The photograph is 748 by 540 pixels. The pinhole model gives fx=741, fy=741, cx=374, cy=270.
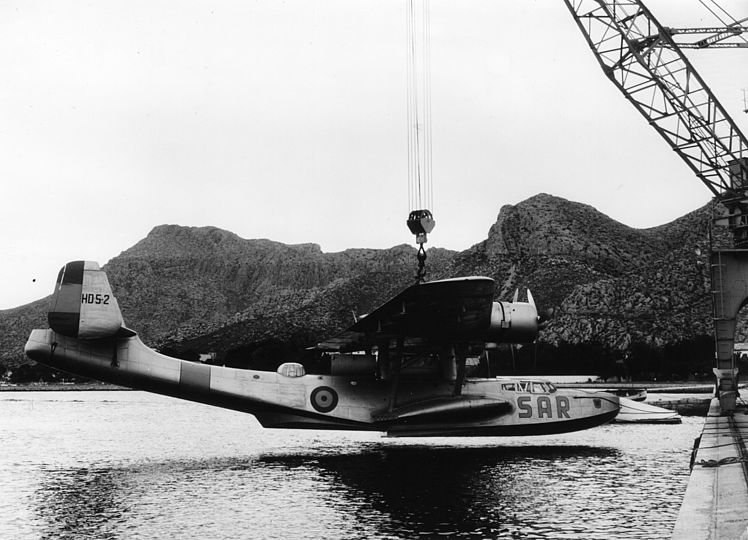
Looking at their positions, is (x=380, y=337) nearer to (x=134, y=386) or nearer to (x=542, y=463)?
(x=542, y=463)

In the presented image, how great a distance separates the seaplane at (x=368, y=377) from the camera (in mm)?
22328

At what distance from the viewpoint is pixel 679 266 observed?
106938 millimetres

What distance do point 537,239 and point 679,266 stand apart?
101 ft

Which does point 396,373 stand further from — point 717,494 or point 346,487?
point 717,494

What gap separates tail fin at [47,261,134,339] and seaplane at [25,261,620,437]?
0.10 ft

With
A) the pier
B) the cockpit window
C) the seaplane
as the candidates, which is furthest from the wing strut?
the pier

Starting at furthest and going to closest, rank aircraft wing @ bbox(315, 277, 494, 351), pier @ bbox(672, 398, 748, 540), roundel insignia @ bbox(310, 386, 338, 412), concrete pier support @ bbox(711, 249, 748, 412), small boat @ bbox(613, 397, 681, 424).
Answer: small boat @ bbox(613, 397, 681, 424) → concrete pier support @ bbox(711, 249, 748, 412) → roundel insignia @ bbox(310, 386, 338, 412) → aircraft wing @ bbox(315, 277, 494, 351) → pier @ bbox(672, 398, 748, 540)

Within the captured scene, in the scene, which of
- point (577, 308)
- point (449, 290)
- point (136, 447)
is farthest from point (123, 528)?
point (577, 308)

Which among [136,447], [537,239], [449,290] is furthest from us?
[537,239]

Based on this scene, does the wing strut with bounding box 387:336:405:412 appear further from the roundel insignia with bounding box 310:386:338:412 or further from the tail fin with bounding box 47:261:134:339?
the tail fin with bounding box 47:261:134:339

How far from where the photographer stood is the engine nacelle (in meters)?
23.7

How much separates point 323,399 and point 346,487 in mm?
6999

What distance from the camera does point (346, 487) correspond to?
17234mm

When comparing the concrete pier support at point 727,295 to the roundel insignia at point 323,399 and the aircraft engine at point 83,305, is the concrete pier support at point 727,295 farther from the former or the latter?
the aircraft engine at point 83,305
